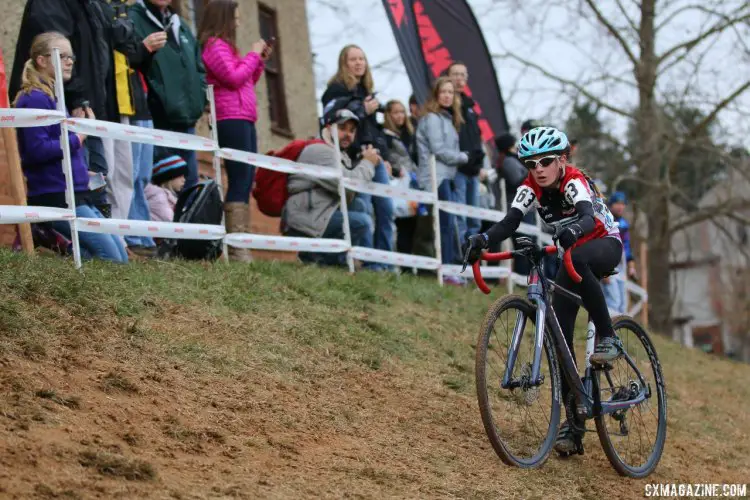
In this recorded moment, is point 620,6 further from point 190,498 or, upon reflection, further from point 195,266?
point 190,498

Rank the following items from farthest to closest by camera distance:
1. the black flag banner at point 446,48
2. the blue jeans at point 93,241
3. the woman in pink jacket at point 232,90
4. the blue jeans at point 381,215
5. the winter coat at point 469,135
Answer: the black flag banner at point 446,48
the winter coat at point 469,135
the blue jeans at point 381,215
the woman in pink jacket at point 232,90
the blue jeans at point 93,241

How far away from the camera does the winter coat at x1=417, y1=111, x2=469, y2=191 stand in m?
13.9

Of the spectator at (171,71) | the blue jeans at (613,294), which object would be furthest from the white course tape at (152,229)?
the blue jeans at (613,294)

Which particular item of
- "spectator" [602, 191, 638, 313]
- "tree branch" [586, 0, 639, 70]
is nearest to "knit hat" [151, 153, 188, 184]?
"spectator" [602, 191, 638, 313]

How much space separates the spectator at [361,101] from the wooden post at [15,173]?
4.12 metres

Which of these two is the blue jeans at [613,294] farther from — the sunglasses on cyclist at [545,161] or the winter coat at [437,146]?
the sunglasses on cyclist at [545,161]

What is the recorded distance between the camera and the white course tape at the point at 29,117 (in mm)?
9062

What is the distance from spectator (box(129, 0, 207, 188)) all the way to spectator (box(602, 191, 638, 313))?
20.7ft

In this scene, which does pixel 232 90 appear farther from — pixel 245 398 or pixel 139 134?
pixel 245 398

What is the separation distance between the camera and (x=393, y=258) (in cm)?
1320

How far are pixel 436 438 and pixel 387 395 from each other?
0.89 meters

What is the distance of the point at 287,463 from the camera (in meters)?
7.05

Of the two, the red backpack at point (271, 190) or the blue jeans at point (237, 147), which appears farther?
the red backpack at point (271, 190)

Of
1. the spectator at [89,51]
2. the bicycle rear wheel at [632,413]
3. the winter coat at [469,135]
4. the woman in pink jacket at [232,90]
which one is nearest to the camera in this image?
the bicycle rear wheel at [632,413]
